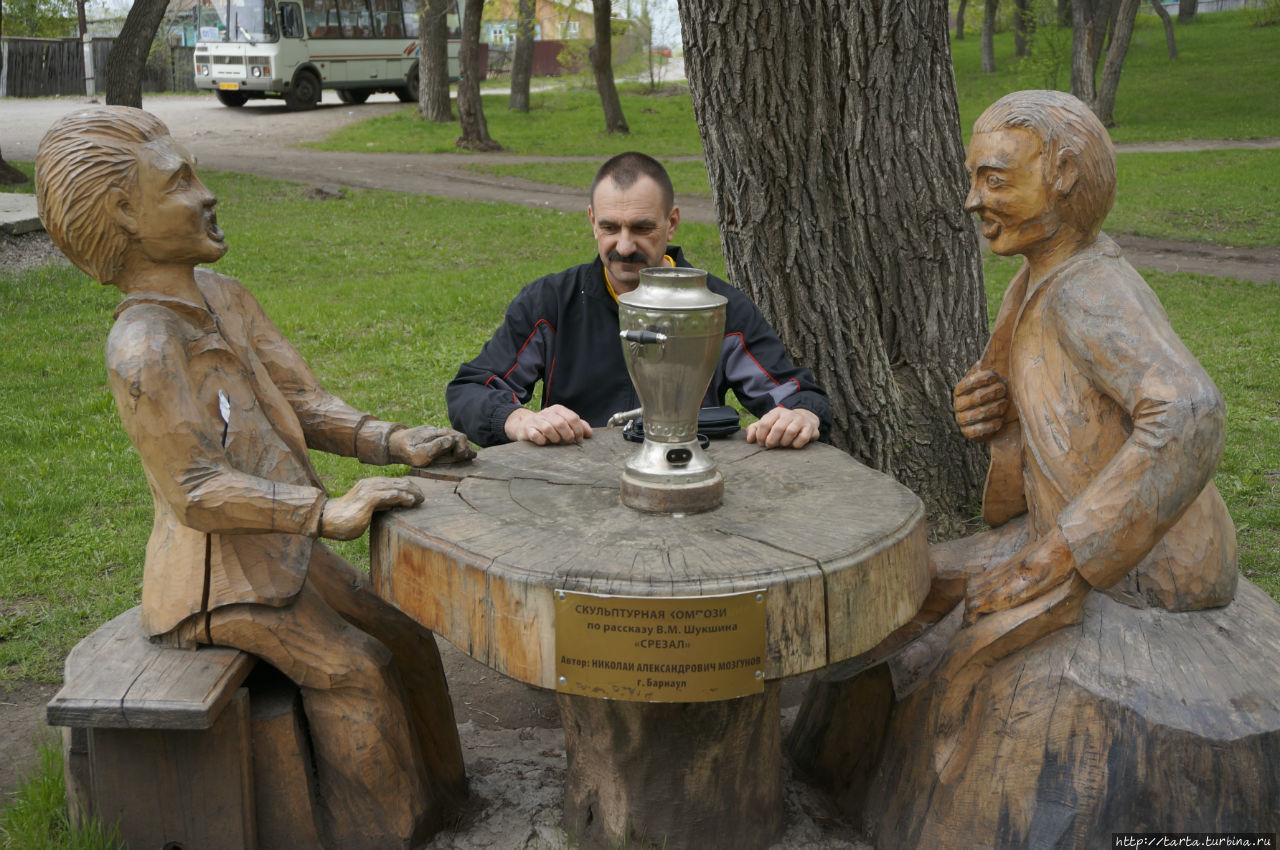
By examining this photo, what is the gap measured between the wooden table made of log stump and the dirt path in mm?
194

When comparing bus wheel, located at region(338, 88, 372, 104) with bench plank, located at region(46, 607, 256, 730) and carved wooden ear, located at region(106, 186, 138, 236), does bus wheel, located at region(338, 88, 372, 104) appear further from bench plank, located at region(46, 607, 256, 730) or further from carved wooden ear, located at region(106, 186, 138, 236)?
bench plank, located at region(46, 607, 256, 730)

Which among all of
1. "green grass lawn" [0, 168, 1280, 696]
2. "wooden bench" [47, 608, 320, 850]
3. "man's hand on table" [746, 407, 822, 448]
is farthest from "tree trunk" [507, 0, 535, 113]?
"wooden bench" [47, 608, 320, 850]

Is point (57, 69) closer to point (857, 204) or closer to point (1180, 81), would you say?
point (1180, 81)

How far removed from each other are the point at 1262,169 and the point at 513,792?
14.5 metres

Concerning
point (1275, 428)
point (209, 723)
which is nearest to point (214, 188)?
point (1275, 428)

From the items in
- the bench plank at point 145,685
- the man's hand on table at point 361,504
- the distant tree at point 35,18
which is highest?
the distant tree at point 35,18

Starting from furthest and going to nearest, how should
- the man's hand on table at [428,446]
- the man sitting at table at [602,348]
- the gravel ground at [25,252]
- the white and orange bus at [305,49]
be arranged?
the white and orange bus at [305,49] < the gravel ground at [25,252] < the man sitting at table at [602,348] < the man's hand on table at [428,446]

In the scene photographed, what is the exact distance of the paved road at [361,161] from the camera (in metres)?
10.3

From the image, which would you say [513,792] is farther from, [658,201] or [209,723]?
[658,201]

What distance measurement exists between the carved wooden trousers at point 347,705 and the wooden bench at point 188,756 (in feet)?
0.18

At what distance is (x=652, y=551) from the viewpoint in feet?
7.22

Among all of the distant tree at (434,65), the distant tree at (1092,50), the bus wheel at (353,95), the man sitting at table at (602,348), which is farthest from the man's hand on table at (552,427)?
the bus wheel at (353,95)

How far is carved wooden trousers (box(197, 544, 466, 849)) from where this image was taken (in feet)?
8.14

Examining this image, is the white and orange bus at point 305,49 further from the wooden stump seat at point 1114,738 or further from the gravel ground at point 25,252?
the wooden stump seat at point 1114,738
